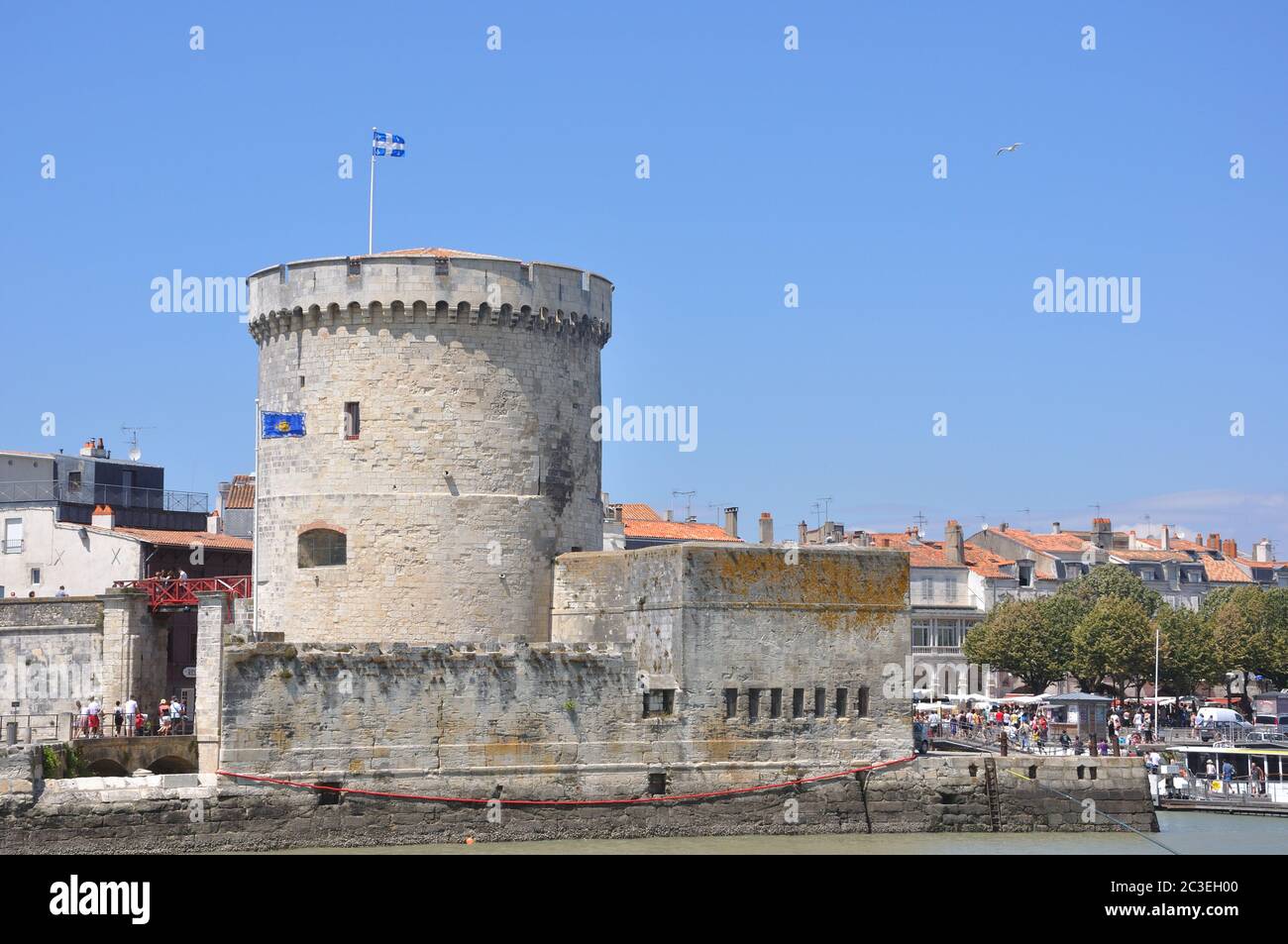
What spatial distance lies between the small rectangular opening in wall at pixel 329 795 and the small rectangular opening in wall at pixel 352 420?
7.58 metres

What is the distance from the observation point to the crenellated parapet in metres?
37.8

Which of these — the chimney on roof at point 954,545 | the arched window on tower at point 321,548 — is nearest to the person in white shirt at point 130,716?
the arched window on tower at point 321,548

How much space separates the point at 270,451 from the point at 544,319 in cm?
651

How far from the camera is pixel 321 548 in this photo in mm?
38375

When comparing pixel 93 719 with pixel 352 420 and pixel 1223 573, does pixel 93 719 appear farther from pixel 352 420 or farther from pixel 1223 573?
pixel 1223 573

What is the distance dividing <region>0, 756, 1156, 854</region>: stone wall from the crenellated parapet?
1005 centimetres

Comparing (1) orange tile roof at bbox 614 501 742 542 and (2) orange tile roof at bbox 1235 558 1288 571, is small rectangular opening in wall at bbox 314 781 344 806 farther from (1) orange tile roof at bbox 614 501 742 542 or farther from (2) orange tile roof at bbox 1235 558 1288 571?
(2) orange tile roof at bbox 1235 558 1288 571

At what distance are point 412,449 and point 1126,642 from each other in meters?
39.2

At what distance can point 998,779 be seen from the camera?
3719 centimetres

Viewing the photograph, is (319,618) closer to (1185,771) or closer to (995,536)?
(1185,771)

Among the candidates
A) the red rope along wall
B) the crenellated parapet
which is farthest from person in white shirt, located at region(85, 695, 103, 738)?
the crenellated parapet

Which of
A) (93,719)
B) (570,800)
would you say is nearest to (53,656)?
(93,719)

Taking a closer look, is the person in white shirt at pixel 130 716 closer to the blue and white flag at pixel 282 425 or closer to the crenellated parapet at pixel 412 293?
the blue and white flag at pixel 282 425

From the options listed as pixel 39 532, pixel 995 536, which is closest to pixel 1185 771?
pixel 39 532
